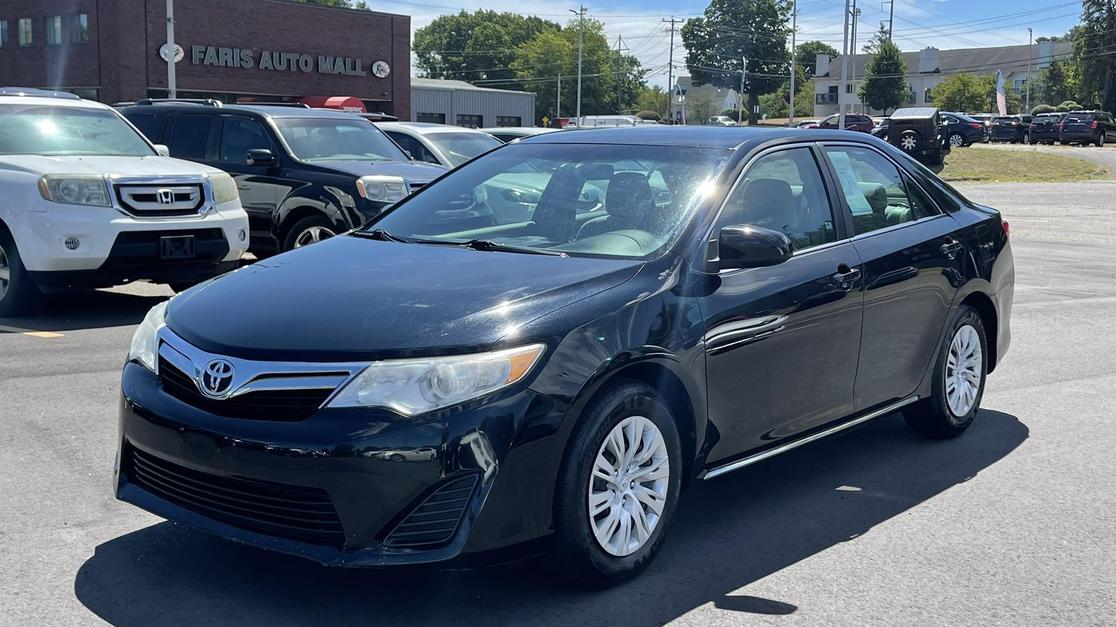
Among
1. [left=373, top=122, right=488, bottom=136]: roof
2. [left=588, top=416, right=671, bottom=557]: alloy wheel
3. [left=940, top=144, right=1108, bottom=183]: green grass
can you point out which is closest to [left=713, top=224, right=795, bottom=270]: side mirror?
[left=588, top=416, right=671, bottom=557]: alloy wheel

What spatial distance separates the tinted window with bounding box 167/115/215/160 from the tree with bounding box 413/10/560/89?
121 metres

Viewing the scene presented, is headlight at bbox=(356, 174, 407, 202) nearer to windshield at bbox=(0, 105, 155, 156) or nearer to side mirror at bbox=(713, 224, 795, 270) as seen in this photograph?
windshield at bbox=(0, 105, 155, 156)

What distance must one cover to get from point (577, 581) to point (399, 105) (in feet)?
174

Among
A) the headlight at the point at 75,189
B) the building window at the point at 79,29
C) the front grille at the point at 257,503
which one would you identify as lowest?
the front grille at the point at 257,503

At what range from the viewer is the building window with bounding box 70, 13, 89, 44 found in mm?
45750

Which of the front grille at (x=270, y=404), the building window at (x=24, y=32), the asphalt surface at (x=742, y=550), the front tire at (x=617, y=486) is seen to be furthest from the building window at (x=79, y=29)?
the front tire at (x=617, y=486)

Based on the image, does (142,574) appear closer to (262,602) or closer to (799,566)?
(262,602)

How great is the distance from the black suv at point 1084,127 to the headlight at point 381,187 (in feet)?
172

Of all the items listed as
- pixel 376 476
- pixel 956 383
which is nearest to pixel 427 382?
pixel 376 476

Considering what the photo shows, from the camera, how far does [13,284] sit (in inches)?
360

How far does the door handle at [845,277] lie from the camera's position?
16.6ft

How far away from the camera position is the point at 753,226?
4.62 metres

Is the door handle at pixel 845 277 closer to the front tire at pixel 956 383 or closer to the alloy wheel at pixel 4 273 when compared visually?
the front tire at pixel 956 383

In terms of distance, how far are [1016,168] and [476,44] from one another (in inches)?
4180
